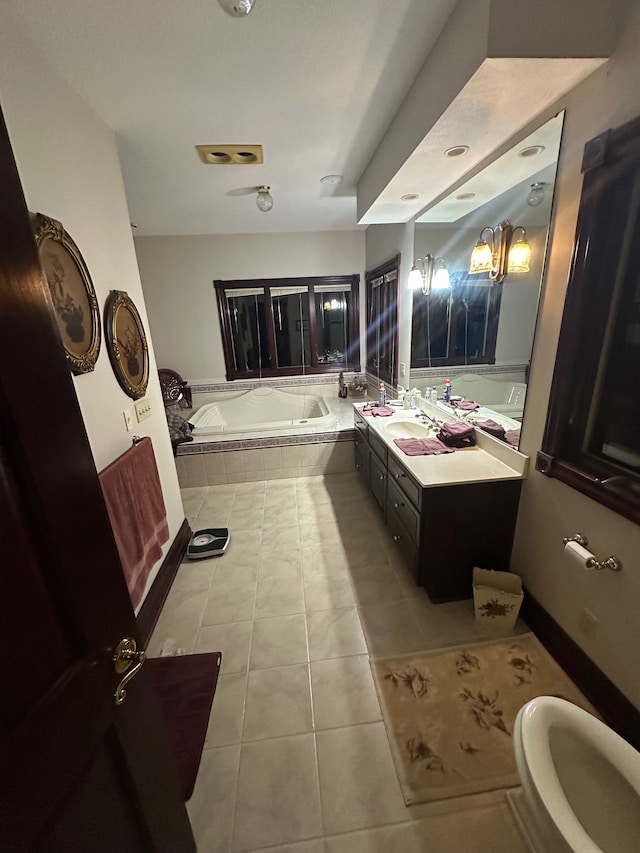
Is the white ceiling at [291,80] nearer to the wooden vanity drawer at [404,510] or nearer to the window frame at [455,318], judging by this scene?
the window frame at [455,318]

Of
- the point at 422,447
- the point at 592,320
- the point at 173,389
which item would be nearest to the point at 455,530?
the point at 422,447

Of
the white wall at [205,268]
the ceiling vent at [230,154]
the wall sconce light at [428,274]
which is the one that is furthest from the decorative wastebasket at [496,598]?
the white wall at [205,268]

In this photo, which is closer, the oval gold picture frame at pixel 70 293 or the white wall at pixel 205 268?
the oval gold picture frame at pixel 70 293

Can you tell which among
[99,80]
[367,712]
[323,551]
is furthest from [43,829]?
[99,80]

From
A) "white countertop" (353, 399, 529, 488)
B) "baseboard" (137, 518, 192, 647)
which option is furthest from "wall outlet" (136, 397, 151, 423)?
"white countertop" (353, 399, 529, 488)

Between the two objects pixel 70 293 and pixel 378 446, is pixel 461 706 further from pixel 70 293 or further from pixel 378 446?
pixel 70 293

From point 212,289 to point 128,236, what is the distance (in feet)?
7.94

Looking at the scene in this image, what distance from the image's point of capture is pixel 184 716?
148 cm

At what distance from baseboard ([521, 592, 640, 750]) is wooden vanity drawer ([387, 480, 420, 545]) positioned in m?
0.63

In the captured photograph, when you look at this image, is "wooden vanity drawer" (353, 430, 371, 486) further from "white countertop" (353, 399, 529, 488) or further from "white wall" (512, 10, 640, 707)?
"white wall" (512, 10, 640, 707)

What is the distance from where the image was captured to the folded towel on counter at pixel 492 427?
2000mm

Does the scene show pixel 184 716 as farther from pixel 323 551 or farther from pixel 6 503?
pixel 6 503

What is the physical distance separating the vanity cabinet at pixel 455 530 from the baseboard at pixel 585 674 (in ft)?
0.91

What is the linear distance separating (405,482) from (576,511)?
0.83 meters
